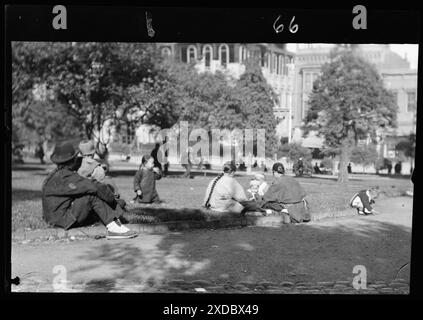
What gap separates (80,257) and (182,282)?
95 centimetres

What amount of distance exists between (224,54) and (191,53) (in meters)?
0.32

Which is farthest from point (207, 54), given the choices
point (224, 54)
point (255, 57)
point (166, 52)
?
point (166, 52)

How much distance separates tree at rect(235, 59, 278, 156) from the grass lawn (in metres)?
0.51

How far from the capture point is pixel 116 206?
218 inches

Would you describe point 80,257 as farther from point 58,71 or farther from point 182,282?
point 58,71

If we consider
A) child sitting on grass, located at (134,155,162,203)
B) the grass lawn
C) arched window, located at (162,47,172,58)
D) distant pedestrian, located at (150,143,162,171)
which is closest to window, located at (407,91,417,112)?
the grass lawn

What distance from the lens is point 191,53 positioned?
4.87 metres

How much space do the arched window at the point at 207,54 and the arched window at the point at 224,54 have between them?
0.09m

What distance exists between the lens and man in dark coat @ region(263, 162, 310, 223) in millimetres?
5023

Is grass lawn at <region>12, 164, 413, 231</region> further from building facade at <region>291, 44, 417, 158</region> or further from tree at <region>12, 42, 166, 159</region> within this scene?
tree at <region>12, 42, 166, 159</region>
